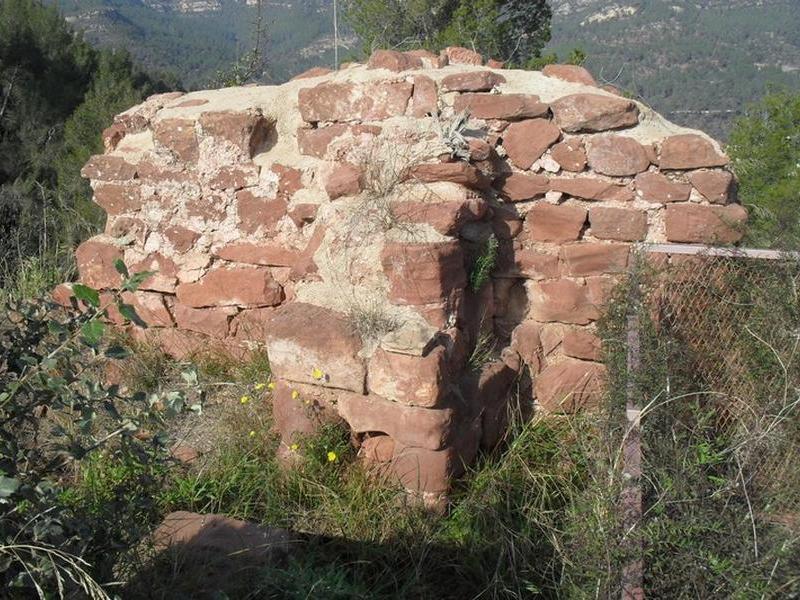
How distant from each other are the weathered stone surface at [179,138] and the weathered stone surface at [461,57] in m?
1.36

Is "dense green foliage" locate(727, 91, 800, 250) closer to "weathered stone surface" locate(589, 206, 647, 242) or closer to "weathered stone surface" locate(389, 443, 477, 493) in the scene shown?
"weathered stone surface" locate(589, 206, 647, 242)

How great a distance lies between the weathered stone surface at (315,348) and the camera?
9.43 feet

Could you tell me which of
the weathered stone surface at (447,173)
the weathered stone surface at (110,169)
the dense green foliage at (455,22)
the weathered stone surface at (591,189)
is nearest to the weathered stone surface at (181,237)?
the weathered stone surface at (110,169)

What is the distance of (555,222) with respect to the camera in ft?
11.2

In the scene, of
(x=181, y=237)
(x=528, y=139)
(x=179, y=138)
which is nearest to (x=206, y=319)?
(x=181, y=237)

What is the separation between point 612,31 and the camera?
104ft

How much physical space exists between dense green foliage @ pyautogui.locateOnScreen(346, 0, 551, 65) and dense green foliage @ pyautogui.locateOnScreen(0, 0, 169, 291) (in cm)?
413

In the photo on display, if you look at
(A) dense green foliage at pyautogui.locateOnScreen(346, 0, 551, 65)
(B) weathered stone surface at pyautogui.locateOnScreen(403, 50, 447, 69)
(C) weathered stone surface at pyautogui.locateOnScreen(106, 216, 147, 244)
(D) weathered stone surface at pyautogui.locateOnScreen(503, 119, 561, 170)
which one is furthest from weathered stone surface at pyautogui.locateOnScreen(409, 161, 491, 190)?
(A) dense green foliage at pyautogui.locateOnScreen(346, 0, 551, 65)

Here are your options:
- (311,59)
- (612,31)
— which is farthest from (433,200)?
(612,31)

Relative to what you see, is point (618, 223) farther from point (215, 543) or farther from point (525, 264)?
point (215, 543)

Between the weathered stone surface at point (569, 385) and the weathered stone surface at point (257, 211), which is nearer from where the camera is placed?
the weathered stone surface at point (569, 385)

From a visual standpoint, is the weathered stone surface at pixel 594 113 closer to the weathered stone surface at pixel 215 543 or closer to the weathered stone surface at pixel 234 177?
the weathered stone surface at pixel 234 177

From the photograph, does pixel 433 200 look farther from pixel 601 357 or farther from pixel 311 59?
pixel 311 59

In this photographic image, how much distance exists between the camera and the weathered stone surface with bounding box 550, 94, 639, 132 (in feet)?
10.8
